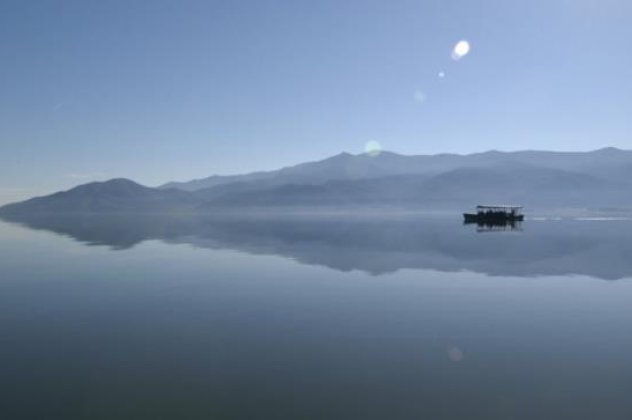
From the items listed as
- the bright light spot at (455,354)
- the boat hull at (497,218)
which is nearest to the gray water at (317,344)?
the bright light spot at (455,354)

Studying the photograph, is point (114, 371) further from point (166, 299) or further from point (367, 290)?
point (367, 290)

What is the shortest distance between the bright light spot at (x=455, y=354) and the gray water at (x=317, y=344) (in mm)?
150

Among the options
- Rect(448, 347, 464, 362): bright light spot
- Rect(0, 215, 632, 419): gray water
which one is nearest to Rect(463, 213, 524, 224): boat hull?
Rect(0, 215, 632, 419): gray water

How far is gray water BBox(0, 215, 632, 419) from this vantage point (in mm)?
16578

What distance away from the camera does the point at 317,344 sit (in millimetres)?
23672

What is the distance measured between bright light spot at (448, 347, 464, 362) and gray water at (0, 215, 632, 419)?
0.49 feet

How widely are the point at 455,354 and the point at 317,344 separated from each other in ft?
21.2

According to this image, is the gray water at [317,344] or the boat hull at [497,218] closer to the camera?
the gray water at [317,344]

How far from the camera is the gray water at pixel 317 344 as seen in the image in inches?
653

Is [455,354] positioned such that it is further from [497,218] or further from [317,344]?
[497,218]

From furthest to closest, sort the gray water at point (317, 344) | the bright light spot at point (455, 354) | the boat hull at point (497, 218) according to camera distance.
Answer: the boat hull at point (497, 218) < the bright light spot at point (455, 354) < the gray water at point (317, 344)

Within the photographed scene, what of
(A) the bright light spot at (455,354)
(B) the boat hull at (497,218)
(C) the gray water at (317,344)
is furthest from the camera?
(B) the boat hull at (497,218)

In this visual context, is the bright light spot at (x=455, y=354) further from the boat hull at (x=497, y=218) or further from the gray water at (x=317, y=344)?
the boat hull at (x=497, y=218)

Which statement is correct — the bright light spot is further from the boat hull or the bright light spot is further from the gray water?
the boat hull
